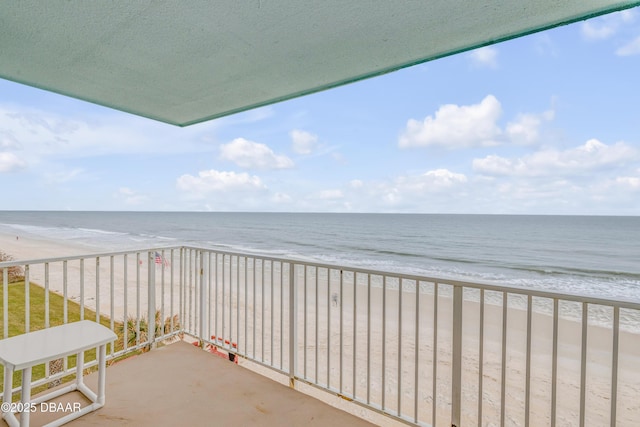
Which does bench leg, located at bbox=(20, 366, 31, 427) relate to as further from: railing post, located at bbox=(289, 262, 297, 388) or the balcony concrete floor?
railing post, located at bbox=(289, 262, 297, 388)

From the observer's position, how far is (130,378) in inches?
88.6

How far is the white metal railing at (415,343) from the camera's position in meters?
1.63

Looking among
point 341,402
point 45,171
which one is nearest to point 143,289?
point 341,402

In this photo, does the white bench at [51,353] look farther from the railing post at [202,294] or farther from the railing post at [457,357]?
the railing post at [457,357]

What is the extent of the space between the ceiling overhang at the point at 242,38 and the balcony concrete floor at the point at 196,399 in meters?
2.07

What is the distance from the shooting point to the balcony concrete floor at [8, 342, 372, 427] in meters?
1.82

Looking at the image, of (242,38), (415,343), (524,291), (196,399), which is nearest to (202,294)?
(196,399)

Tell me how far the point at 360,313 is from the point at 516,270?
7189 mm

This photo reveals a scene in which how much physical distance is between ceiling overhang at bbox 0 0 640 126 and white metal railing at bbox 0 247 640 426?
1.26 metres

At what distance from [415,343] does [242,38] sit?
76.2 inches

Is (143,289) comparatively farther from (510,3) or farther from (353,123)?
(353,123)

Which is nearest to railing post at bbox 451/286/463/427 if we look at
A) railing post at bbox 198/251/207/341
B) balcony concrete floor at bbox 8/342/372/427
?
balcony concrete floor at bbox 8/342/372/427

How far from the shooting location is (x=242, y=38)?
1.67 m

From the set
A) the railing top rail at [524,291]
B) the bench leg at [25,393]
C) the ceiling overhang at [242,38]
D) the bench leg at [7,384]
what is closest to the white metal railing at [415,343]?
the railing top rail at [524,291]
